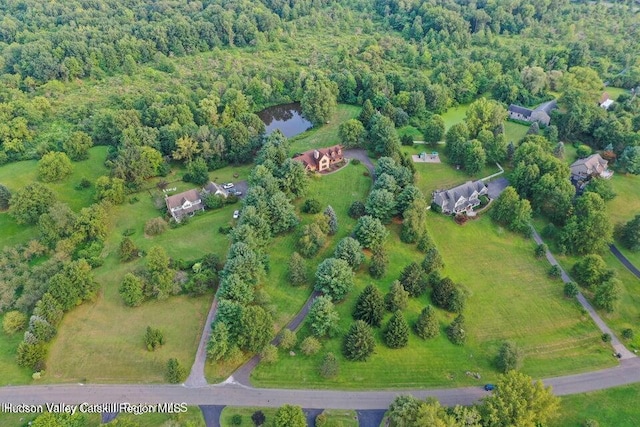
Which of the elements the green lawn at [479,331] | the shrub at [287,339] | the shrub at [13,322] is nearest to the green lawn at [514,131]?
the green lawn at [479,331]

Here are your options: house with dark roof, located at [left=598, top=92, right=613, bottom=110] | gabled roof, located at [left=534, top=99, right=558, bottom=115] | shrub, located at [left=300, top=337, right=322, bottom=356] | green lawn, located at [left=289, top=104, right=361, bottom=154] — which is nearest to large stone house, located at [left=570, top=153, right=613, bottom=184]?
gabled roof, located at [left=534, top=99, right=558, bottom=115]

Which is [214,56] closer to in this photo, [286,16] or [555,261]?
[286,16]

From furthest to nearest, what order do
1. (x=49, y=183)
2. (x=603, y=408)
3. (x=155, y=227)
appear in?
→ (x=49, y=183)
(x=155, y=227)
(x=603, y=408)

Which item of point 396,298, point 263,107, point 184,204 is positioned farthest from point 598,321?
point 263,107

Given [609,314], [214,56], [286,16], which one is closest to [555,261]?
[609,314]

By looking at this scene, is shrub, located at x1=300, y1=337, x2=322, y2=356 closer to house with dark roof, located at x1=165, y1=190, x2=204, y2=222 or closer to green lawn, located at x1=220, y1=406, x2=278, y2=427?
green lawn, located at x1=220, y1=406, x2=278, y2=427

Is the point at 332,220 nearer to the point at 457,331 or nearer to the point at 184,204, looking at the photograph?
the point at 457,331

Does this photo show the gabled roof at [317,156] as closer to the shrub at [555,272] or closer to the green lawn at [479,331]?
the green lawn at [479,331]
